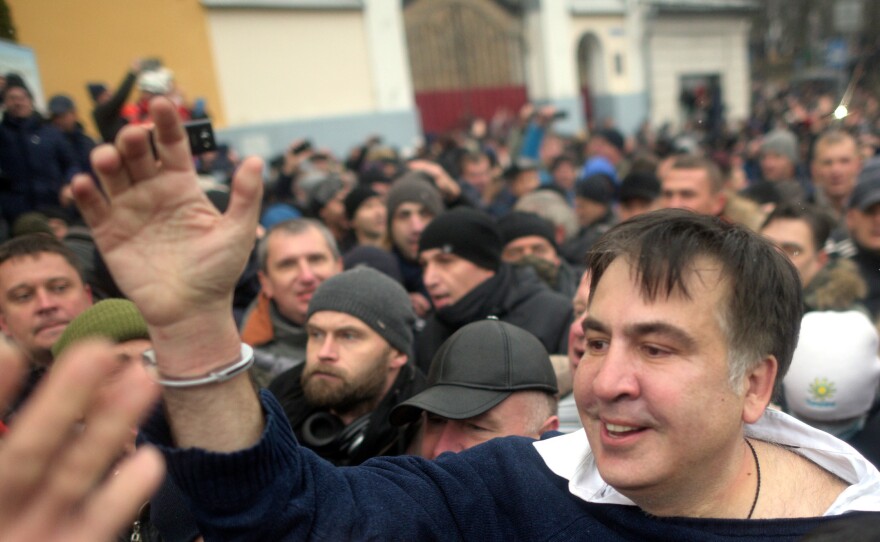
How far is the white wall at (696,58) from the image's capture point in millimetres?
20359

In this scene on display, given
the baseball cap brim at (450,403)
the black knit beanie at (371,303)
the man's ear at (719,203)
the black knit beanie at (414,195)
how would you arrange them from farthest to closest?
the black knit beanie at (414,195), the man's ear at (719,203), the black knit beanie at (371,303), the baseball cap brim at (450,403)

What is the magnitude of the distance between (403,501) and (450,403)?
2.24 ft

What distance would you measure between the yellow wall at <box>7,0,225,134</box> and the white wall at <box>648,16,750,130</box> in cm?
1344

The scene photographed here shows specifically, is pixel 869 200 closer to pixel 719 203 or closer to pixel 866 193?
pixel 866 193

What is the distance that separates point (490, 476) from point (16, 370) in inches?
41.8

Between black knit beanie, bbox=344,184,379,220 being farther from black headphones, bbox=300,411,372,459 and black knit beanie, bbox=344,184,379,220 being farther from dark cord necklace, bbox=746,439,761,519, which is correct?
dark cord necklace, bbox=746,439,761,519

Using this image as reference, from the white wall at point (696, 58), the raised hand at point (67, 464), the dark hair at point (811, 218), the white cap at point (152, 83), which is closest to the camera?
the raised hand at point (67, 464)

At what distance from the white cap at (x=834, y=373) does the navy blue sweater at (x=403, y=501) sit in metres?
1.06

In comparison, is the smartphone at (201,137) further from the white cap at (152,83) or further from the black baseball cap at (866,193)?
the black baseball cap at (866,193)

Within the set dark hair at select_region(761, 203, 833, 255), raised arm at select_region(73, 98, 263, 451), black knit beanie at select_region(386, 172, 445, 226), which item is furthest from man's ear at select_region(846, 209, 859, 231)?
raised arm at select_region(73, 98, 263, 451)

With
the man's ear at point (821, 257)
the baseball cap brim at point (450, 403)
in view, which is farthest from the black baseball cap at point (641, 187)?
the baseball cap brim at point (450, 403)

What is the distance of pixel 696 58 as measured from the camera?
21672 mm

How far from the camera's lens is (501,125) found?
14.5m

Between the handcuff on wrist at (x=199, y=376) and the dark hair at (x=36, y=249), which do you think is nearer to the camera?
the handcuff on wrist at (x=199, y=376)
